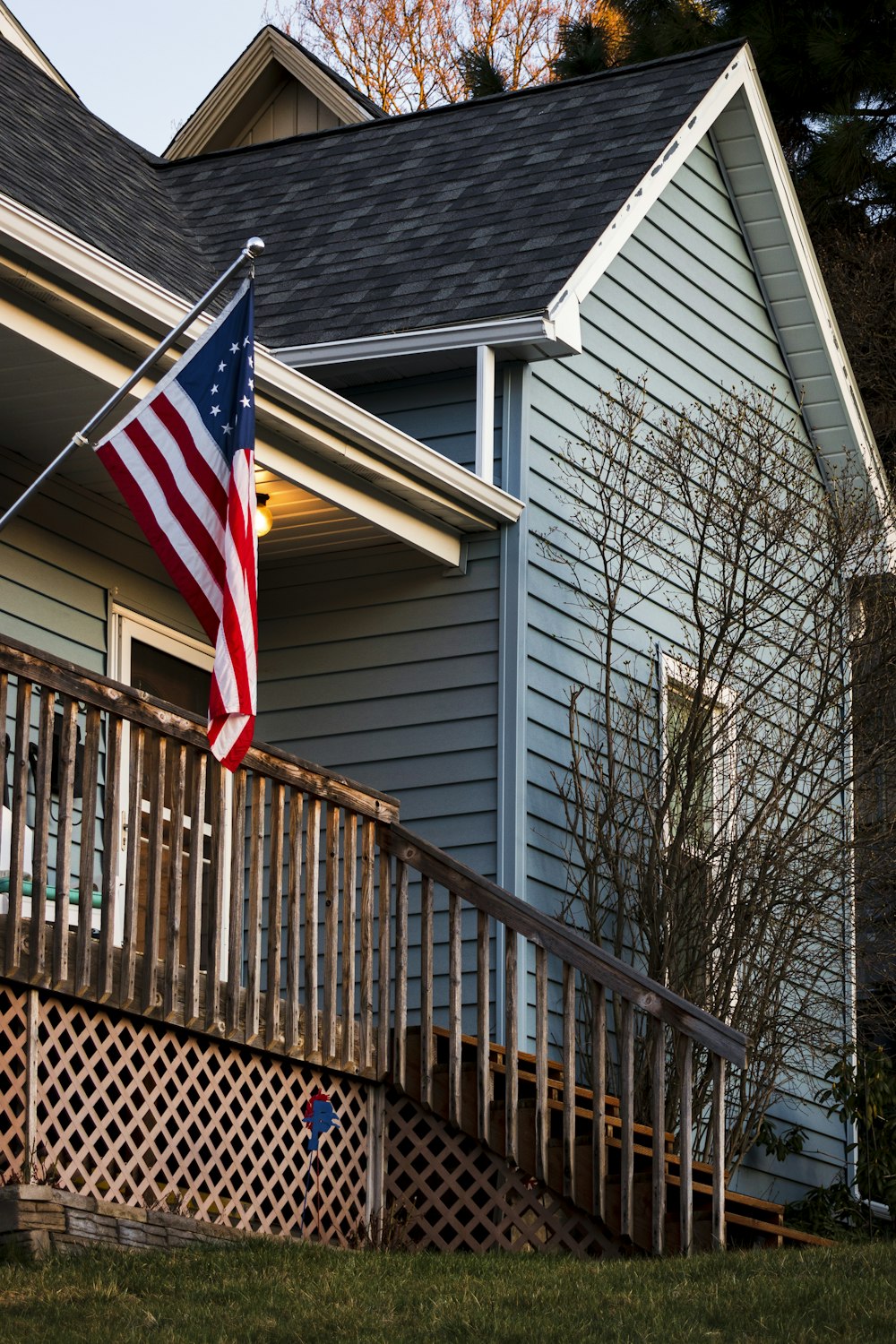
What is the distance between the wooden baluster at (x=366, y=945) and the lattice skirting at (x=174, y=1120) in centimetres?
17

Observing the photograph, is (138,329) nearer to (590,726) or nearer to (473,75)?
(590,726)

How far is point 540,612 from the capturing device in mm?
10719

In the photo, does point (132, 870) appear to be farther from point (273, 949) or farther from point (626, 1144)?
point (626, 1144)

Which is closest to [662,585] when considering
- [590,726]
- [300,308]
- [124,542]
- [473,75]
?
[590,726]

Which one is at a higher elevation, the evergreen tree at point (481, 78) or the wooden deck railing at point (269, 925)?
the evergreen tree at point (481, 78)

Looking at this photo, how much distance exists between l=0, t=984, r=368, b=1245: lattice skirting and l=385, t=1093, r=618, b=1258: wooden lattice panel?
0.16 metres

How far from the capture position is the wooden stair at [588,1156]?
779 centimetres


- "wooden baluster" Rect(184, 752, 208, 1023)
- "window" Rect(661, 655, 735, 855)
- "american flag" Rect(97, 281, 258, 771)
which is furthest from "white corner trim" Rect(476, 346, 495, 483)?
"american flag" Rect(97, 281, 258, 771)

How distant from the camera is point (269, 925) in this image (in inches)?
297

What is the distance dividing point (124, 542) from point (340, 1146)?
12.0 ft

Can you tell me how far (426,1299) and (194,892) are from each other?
79.1 inches

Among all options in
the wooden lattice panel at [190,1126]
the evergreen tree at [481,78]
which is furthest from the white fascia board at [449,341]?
the evergreen tree at [481,78]

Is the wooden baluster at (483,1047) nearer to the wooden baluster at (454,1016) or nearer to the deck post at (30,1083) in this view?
the wooden baluster at (454,1016)

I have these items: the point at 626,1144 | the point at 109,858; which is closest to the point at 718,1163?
the point at 626,1144
